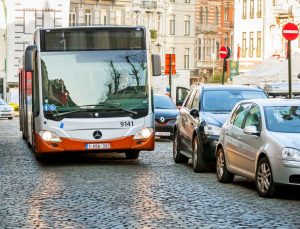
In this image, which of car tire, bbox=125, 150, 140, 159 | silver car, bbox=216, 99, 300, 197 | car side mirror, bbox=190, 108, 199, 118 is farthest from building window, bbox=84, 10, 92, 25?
silver car, bbox=216, 99, 300, 197

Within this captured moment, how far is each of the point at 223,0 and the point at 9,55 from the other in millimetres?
48132

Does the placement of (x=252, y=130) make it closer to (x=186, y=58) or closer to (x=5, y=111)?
(x=5, y=111)

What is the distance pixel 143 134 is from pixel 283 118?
6474 mm

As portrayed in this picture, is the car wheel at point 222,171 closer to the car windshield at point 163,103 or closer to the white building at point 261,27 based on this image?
the car windshield at point 163,103

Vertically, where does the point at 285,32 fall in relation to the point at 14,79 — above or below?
above

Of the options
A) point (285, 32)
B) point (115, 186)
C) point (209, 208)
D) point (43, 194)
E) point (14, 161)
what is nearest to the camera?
point (209, 208)

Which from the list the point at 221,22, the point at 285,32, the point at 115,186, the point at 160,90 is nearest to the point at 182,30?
the point at 221,22

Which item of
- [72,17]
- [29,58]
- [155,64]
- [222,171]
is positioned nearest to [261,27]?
[72,17]

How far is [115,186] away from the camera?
662 inches

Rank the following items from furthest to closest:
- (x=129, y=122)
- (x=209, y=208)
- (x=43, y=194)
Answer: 1. (x=129, y=122)
2. (x=43, y=194)
3. (x=209, y=208)

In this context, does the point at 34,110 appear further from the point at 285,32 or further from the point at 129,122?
the point at 285,32

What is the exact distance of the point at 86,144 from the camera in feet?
71.5

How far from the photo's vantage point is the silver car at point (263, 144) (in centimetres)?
1462

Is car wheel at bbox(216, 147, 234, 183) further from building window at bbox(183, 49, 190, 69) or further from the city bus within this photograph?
building window at bbox(183, 49, 190, 69)
